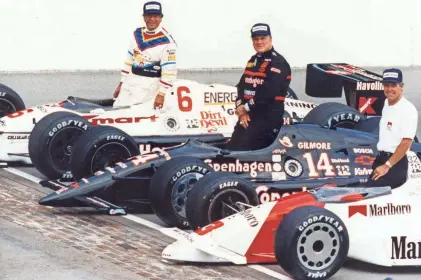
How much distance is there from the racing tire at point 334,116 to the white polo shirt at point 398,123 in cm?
353

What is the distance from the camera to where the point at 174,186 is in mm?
12422

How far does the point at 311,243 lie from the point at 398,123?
1374 mm

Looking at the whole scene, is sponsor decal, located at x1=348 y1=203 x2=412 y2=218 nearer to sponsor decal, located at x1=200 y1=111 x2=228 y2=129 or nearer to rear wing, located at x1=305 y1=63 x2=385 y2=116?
rear wing, located at x1=305 y1=63 x2=385 y2=116

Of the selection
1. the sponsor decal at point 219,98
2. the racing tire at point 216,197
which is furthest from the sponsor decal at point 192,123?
the racing tire at point 216,197

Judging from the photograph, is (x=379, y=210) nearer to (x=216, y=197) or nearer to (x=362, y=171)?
(x=216, y=197)

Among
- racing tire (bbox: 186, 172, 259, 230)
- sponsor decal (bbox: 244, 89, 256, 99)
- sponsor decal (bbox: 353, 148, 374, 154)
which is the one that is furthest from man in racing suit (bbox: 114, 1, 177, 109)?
racing tire (bbox: 186, 172, 259, 230)

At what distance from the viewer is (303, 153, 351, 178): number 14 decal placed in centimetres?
1325

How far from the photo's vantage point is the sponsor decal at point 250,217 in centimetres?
1111

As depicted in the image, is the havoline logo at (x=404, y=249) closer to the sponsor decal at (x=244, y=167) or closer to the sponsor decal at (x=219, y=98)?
the sponsor decal at (x=244, y=167)

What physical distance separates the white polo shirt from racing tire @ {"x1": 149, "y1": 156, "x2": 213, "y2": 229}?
1868 millimetres

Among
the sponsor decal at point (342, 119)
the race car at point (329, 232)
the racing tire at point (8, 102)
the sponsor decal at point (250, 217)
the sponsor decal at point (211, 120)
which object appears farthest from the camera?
the racing tire at point (8, 102)

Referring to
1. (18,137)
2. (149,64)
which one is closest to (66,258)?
(18,137)

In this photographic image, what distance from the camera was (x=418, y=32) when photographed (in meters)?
23.0

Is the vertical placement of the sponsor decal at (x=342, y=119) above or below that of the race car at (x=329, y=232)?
above
